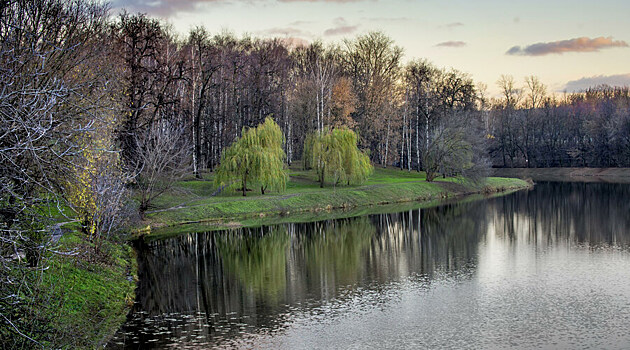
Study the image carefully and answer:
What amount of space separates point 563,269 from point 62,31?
1953 centimetres

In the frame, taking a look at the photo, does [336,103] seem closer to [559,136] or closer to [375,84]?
[375,84]

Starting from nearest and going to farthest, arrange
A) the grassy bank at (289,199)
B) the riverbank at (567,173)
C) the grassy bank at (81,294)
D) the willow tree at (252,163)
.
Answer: the grassy bank at (81,294) → the grassy bank at (289,199) → the willow tree at (252,163) → the riverbank at (567,173)

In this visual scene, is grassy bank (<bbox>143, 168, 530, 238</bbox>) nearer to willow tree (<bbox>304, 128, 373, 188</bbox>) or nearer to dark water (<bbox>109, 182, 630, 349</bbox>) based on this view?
willow tree (<bbox>304, 128, 373, 188</bbox>)

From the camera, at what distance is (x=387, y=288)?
19.1m

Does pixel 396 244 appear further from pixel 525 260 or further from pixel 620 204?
pixel 620 204

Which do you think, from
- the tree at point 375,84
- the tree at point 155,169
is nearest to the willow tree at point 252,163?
the tree at point 155,169

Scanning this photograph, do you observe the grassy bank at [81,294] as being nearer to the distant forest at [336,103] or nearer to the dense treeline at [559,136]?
the distant forest at [336,103]

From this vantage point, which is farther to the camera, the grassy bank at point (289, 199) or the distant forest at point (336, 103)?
the distant forest at point (336, 103)

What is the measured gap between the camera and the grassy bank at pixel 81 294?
1193 centimetres

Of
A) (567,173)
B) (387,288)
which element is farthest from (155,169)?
(567,173)

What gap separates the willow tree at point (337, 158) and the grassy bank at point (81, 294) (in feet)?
86.0

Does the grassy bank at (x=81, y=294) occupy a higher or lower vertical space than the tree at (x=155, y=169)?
lower

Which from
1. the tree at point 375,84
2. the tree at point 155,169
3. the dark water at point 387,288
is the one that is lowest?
the dark water at point 387,288

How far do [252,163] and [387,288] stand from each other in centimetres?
2202
